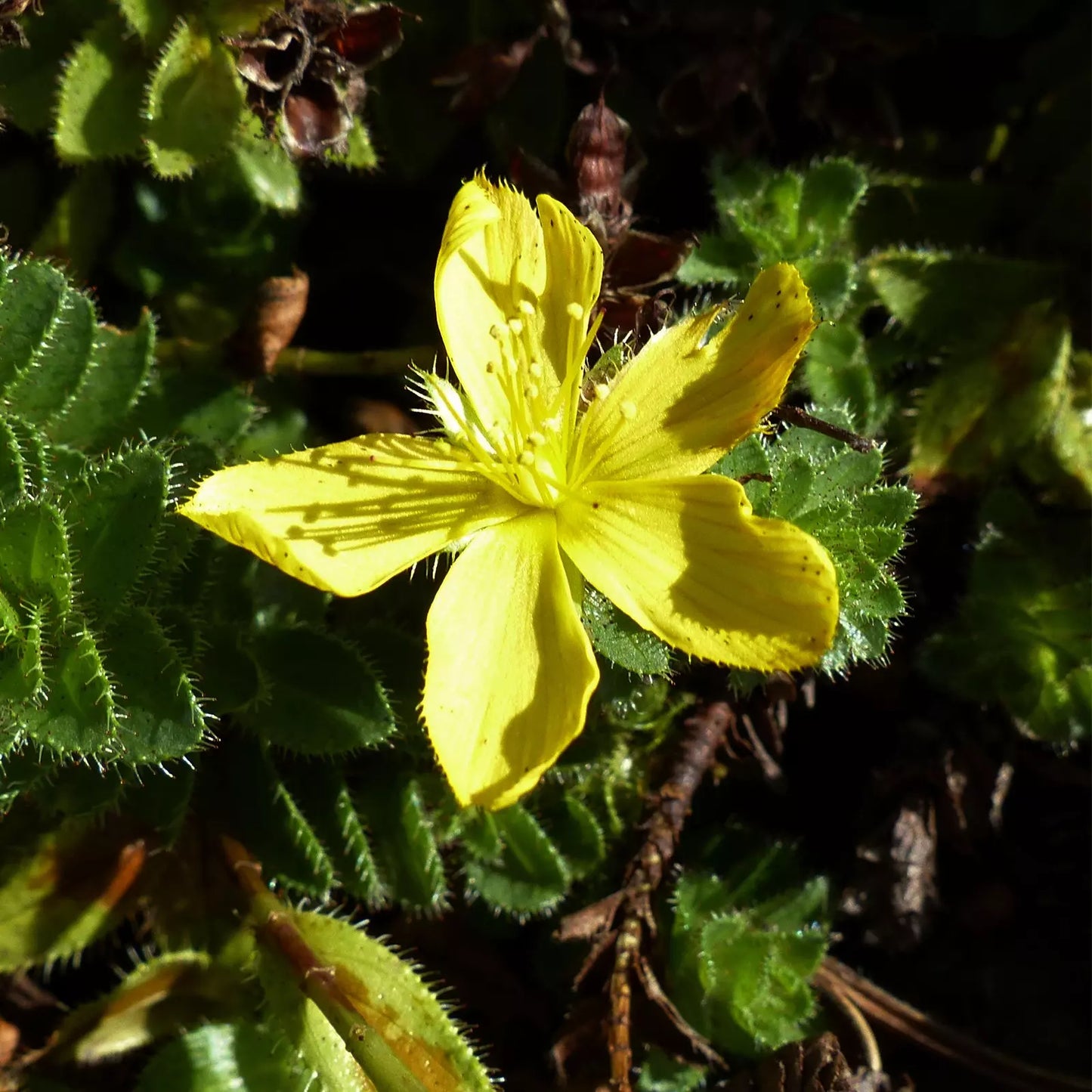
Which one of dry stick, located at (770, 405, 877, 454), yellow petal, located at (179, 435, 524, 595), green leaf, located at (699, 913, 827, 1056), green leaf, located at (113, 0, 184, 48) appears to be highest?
green leaf, located at (113, 0, 184, 48)

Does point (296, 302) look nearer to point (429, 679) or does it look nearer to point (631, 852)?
point (429, 679)

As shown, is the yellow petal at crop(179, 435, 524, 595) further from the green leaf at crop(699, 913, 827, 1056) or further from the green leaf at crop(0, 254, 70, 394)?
the green leaf at crop(699, 913, 827, 1056)

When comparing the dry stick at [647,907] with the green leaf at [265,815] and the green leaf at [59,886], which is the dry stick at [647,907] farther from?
the green leaf at [59,886]

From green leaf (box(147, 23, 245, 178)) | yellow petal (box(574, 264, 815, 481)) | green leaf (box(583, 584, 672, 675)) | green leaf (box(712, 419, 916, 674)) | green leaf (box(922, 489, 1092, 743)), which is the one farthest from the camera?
green leaf (box(922, 489, 1092, 743))

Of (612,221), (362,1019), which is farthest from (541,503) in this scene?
(362,1019)

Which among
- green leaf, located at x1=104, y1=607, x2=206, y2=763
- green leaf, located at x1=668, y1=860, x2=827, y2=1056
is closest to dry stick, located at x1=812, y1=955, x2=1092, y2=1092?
green leaf, located at x1=668, y1=860, x2=827, y2=1056

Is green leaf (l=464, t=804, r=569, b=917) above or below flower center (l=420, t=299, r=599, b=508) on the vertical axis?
below

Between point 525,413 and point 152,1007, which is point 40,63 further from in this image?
point 152,1007
